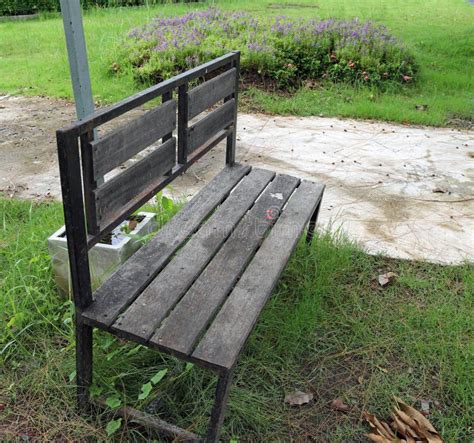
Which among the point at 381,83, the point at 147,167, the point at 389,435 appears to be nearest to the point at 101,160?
the point at 147,167

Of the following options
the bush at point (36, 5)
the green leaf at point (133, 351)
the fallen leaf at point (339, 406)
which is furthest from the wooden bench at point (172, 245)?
the bush at point (36, 5)

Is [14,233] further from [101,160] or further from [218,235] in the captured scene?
[101,160]

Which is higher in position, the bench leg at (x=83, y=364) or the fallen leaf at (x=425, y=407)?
the bench leg at (x=83, y=364)

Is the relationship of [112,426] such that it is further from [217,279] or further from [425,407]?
[425,407]

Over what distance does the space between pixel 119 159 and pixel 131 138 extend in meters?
0.11

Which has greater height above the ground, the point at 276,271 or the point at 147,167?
the point at 147,167

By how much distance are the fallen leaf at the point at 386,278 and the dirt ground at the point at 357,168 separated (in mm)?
252

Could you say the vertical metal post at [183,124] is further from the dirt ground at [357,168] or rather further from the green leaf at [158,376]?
the dirt ground at [357,168]

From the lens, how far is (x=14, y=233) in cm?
335

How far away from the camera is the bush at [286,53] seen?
6.80 metres

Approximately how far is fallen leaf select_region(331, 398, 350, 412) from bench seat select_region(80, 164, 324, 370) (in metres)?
0.61

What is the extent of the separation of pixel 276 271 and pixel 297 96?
15.1ft

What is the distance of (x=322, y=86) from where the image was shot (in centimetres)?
685

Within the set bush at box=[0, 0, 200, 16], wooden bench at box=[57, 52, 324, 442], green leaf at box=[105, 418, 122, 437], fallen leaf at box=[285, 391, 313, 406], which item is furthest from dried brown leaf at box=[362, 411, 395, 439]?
bush at box=[0, 0, 200, 16]
